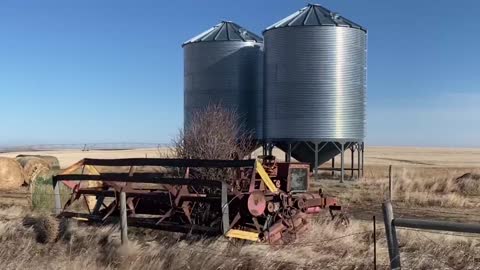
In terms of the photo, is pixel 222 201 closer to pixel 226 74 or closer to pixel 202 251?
pixel 202 251

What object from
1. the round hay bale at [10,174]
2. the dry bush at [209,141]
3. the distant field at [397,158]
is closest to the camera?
the dry bush at [209,141]

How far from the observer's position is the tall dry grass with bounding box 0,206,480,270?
24.6 ft

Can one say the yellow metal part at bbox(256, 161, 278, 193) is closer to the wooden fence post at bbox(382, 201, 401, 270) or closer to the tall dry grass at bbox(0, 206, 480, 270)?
the tall dry grass at bbox(0, 206, 480, 270)

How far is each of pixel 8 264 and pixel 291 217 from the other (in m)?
4.44

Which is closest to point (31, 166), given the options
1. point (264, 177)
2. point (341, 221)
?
point (341, 221)

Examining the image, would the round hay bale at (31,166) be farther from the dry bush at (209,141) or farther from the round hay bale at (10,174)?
the dry bush at (209,141)

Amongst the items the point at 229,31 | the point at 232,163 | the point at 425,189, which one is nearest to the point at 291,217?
the point at 232,163

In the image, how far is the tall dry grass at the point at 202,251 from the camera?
7.49 metres

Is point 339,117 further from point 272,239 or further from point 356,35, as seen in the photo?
point 272,239

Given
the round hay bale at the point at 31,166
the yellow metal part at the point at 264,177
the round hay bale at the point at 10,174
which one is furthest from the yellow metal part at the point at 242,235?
the round hay bale at the point at 31,166

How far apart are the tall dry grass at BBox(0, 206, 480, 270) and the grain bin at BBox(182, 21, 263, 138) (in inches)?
795

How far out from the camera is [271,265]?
7.47 m

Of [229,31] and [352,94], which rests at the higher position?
[229,31]

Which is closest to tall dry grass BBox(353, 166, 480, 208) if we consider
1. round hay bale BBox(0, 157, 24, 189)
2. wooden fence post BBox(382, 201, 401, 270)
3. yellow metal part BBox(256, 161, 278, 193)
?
yellow metal part BBox(256, 161, 278, 193)
